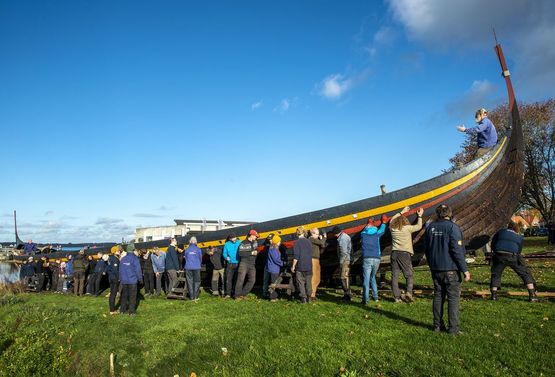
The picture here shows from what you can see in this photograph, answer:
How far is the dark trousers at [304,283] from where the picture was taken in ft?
29.5

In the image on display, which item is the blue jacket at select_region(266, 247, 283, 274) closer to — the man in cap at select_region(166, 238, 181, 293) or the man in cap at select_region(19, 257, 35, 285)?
the man in cap at select_region(166, 238, 181, 293)

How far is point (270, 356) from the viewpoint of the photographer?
530 centimetres

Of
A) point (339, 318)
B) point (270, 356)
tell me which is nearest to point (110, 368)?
point (270, 356)

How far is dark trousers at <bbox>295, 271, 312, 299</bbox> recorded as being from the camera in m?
8.98

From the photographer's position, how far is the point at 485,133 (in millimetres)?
10922

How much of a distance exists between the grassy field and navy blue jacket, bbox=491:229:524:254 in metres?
1.05

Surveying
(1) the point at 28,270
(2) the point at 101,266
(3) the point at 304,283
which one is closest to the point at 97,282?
(2) the point at 101,266

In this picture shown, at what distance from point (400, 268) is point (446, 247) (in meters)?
2.58

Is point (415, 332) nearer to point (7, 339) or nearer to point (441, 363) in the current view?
point (441, 363)

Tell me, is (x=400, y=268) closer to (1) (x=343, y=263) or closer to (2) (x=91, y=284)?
(1) (x=343, y=263)

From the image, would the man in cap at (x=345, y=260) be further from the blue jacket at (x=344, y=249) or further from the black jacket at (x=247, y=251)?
the black jacket at (x=247, y=251)

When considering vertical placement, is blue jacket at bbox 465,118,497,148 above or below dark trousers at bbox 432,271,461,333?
above

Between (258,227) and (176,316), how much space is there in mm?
4268

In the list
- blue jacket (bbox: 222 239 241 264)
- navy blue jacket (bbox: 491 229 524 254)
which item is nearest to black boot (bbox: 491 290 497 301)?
navy blue jacket (bbox: 491 229 524 254)
